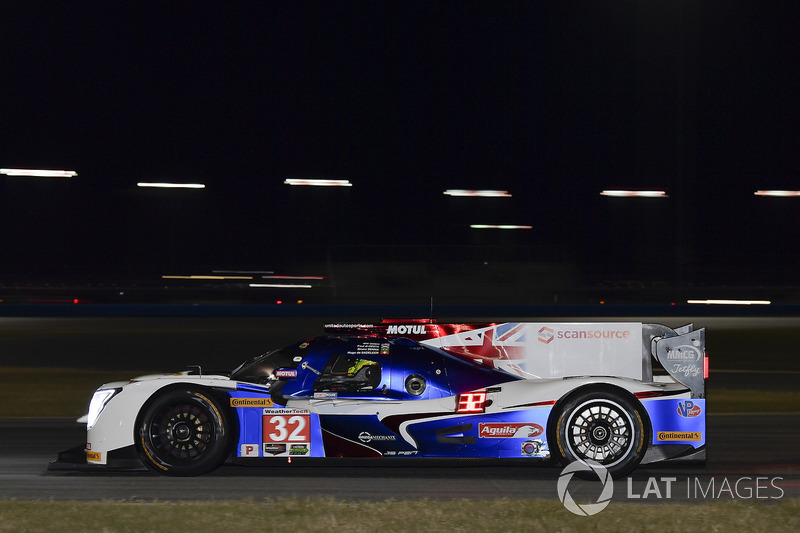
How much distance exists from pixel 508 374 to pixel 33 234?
5206 cm

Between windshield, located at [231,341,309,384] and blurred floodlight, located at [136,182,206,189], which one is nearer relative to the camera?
windshield, located at [231,341,309,384]

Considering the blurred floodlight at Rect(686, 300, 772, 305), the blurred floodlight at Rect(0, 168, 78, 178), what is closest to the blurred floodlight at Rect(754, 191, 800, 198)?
the blurred floodlight at Rect(686, 300, 772, 305)

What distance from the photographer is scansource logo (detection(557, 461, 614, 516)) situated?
565 cm

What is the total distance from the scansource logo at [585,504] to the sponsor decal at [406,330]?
1.61 metres

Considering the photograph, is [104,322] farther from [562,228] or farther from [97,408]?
[562,228]

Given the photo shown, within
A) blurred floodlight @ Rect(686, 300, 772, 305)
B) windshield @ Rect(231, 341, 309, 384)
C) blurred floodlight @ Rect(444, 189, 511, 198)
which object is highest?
blurred floodlight @ Rect(444, 189, 511, 198)

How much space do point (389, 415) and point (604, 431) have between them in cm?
162

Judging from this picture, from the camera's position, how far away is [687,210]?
186 ft

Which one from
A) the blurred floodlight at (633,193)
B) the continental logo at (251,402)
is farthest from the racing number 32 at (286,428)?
the blurred floodlight at (633,193)

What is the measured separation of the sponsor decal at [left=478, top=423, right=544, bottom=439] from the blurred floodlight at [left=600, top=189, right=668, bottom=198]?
54682 mm

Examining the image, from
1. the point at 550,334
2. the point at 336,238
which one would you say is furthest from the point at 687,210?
the point at 550,334

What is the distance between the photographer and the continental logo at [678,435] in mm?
6672

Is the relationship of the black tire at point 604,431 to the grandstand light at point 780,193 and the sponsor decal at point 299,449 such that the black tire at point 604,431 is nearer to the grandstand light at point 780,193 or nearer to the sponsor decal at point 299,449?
the sponsor decal at point 299,449

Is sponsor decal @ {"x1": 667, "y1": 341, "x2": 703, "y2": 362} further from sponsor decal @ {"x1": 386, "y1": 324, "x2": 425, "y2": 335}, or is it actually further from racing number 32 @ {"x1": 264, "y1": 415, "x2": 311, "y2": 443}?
racing number 32 @ {"x1": 264, "y1": 415, "x2": 311, "y2": 443}
